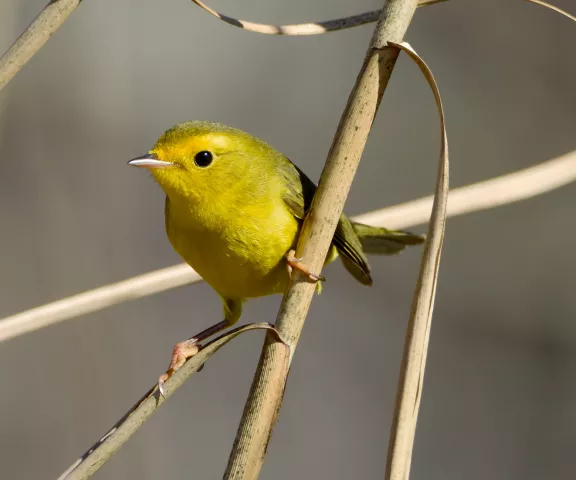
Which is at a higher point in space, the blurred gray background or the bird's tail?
the blurred gray background

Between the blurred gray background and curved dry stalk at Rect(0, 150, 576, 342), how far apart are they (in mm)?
2557

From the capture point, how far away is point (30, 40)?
5.04 feet

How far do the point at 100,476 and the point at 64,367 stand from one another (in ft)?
2.46

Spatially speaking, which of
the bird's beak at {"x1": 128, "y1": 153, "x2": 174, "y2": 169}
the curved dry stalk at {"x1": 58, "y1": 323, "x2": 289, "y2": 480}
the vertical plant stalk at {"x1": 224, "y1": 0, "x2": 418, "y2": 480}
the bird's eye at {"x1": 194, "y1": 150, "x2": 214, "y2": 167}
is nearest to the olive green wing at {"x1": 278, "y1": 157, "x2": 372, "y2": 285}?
the bird's eye at {"x1": 194, "y1": 150, "x2": 214, "y2": 167}

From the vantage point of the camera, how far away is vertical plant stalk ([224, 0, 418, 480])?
1632mm

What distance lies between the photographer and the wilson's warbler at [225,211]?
7.97 ft

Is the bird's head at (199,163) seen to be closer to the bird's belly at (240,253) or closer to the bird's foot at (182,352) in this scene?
the bird's belly at (240,253)

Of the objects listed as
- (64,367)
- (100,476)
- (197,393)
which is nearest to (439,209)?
(64,367)

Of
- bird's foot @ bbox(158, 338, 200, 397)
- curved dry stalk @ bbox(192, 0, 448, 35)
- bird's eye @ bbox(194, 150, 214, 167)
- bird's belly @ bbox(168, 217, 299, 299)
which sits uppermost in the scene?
Answer: bird's eye @ bbox(194, 150, 214, 167)

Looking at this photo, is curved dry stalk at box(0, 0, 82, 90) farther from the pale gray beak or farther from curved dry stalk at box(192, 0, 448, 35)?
the pale gray beak

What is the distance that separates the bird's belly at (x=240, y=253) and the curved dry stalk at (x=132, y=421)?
2.34ft

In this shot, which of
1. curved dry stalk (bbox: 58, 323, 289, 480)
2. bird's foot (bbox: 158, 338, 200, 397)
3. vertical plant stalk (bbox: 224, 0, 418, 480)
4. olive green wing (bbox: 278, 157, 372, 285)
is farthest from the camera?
olive green wing (bbox: 278, 157, 372, 285)

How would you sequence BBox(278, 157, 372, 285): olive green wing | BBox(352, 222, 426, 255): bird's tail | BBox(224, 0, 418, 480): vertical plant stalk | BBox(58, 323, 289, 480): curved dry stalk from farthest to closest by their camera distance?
BBox(352, 222, 426, 255): bird's tail
BBox(278, 157, 372, 285): olive green wing
BBox(224, 0, 418, 480): vertical plant stalk
BBox(58, 323, 289, 480): curved dry stalk

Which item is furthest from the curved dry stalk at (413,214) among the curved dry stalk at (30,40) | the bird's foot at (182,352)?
the curved dry stalk at (30,40)
